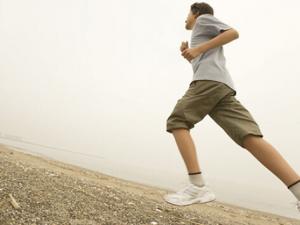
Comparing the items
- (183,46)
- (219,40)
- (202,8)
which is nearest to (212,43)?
(219,40)

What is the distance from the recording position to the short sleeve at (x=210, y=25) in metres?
3.82

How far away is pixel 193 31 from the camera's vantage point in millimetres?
4066

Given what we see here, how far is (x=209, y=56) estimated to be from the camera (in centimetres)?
387

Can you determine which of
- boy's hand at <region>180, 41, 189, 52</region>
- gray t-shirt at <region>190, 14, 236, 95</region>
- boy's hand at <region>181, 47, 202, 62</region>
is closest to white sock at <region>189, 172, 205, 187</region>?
gray t-shirt at <region>190, 14, 236, 95</region>

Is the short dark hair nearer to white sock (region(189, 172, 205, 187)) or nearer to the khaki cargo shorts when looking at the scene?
the khaki cargo shorts

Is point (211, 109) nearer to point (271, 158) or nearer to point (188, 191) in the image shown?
point (271, 158)

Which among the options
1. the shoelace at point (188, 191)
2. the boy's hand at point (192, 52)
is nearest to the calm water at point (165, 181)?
the shoelace at point (188, 191)

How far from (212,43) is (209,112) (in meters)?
0.80

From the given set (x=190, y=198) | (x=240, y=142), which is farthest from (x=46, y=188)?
(x=240, y=142)

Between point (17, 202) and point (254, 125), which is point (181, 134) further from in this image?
point (17, 202)

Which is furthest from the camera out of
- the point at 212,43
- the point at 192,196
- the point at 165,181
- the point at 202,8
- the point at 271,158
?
the point at 165,181

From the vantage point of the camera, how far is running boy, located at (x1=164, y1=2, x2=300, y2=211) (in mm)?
3500

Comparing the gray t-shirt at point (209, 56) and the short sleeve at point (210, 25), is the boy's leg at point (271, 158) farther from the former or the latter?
the short sleeve at point (210, 25)

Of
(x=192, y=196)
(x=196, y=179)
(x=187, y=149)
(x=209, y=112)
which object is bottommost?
(x=192, y=196)
